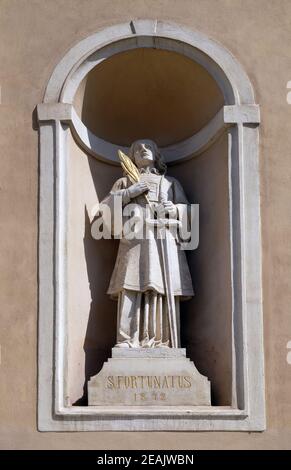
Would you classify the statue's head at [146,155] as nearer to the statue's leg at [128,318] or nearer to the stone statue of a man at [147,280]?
the stone statue of a man at [147,280]

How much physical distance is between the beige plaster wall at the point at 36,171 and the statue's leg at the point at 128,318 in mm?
812

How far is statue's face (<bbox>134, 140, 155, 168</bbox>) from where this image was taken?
11945 millimetres

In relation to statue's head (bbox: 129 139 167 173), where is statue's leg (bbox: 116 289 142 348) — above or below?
below

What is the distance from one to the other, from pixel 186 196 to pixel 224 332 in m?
1.52

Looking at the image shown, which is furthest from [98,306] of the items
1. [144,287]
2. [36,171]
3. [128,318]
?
[36,171]

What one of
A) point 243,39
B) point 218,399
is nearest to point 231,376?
point 218,399

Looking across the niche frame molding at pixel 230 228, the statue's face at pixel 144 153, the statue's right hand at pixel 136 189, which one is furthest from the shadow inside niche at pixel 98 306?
the statue's face at pixel 144 153

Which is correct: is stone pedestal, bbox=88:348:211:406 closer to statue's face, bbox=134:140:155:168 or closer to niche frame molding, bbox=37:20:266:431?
niche frame molding, bbox=37:20:266:431

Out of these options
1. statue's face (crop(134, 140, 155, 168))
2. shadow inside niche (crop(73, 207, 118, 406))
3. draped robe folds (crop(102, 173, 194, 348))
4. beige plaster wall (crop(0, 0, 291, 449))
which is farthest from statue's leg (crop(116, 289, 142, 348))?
statue's face (crop(134, 140, 155, 168))

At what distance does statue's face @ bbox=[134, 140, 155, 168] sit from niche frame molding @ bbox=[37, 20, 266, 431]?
1.25ft

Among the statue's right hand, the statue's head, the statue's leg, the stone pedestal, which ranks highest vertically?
the statue's head

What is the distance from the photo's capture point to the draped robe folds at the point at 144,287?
1132 centimetres

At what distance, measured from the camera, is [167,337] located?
11312 mm

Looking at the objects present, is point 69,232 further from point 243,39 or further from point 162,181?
point 243,39
